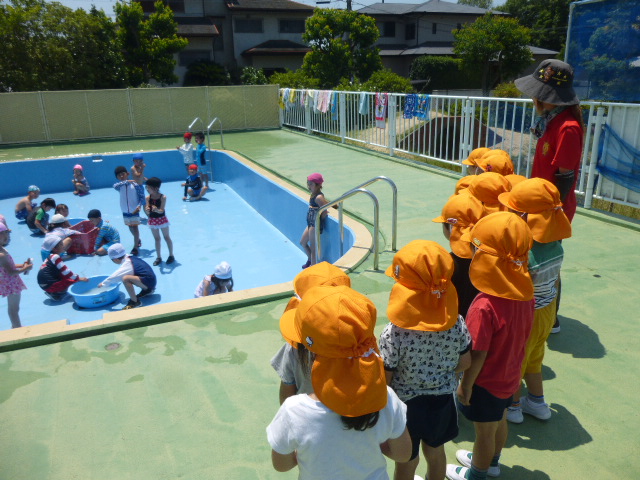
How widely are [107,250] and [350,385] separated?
27.2 ft

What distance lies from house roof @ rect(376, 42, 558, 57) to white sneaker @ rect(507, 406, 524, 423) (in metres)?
38.1

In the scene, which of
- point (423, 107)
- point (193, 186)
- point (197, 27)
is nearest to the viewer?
point (423, 107)

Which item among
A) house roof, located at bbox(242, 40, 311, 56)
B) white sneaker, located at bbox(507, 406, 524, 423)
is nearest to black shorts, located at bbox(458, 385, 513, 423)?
white sneaker, located at bbox(507, 406, 524, 423)

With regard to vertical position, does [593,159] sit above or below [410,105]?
below

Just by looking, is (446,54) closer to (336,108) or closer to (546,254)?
(336,108)

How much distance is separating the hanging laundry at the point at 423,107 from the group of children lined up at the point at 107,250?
5060 millimetres

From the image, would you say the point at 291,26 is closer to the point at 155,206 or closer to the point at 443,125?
the point at 443,125

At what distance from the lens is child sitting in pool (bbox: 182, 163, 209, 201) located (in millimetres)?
12758

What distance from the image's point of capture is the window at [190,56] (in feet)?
114

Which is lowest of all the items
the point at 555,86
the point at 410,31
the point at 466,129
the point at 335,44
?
the point at 466,129

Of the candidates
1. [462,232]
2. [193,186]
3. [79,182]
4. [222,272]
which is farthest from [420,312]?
[79,182]

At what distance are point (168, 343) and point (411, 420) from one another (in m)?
2.27

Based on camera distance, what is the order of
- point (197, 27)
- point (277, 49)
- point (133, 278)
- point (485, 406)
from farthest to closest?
point (277, 49), point (197, 27), point (133, 278), point (485, 406)

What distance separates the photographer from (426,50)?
37750mm
